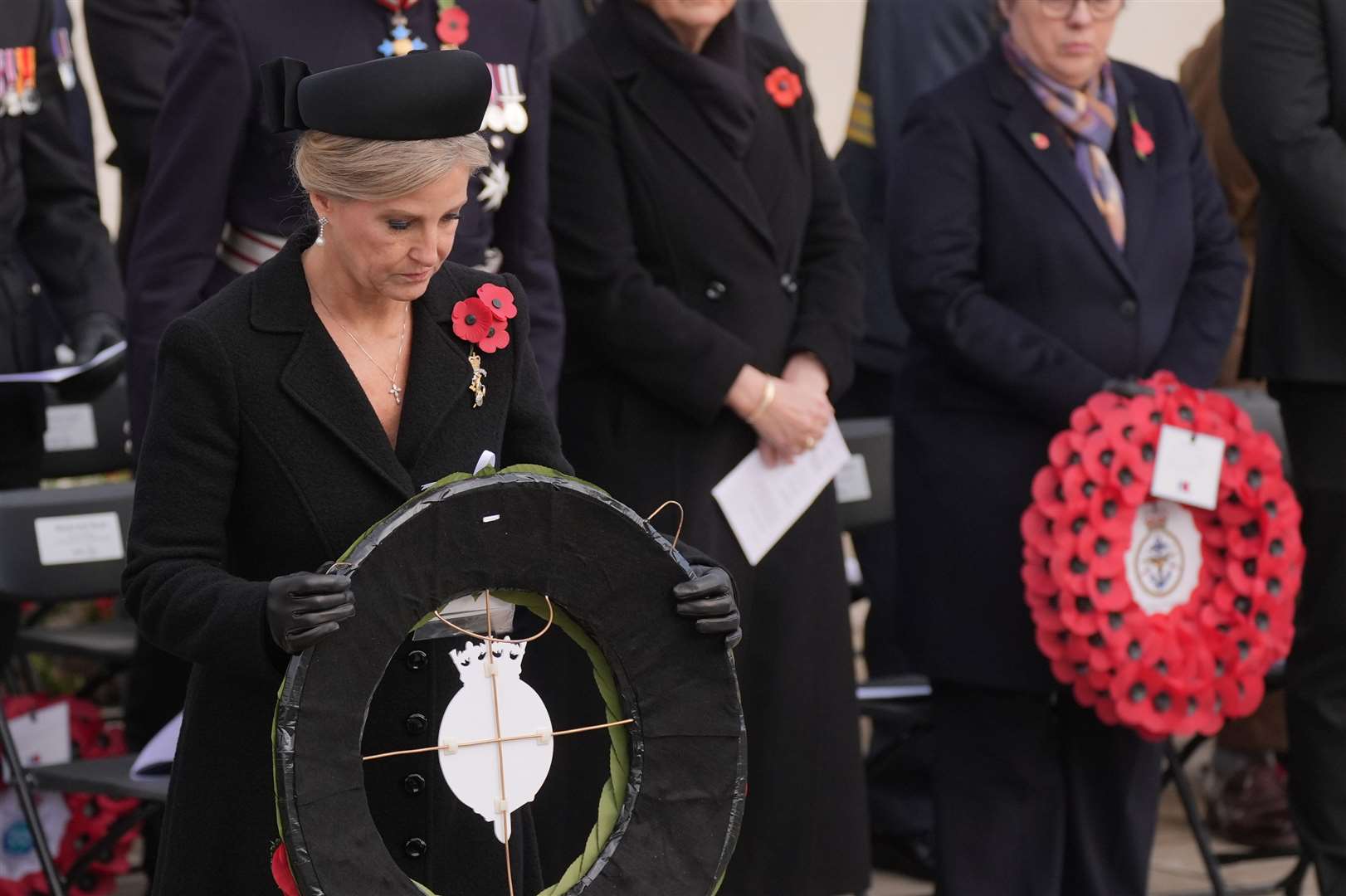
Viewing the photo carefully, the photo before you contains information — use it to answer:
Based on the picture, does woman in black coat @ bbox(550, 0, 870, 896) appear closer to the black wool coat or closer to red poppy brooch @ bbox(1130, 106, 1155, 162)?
red poppy brooch @ bbox(1130, 106, 1155, 162)

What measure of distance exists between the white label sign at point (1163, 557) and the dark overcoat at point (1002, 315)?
25 cm

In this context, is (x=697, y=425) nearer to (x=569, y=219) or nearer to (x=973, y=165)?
(x=569, y=219)

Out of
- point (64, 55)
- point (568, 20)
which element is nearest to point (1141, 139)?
point (568, 20)

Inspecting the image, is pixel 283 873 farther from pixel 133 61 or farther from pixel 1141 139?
pixel 1141 139

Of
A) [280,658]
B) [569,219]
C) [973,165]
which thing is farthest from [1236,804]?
[280,658]

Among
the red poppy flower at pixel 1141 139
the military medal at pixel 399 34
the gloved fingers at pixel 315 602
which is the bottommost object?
the gloved fingers at pixel 315 602

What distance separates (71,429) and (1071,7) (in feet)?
8.57

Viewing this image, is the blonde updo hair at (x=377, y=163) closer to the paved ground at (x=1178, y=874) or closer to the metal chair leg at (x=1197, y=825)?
the metal chair leg at (x=1197, y=825)

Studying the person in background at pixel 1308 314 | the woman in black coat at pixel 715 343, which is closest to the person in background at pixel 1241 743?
the person in background at pixel 1308 314

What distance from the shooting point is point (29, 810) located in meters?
3.78

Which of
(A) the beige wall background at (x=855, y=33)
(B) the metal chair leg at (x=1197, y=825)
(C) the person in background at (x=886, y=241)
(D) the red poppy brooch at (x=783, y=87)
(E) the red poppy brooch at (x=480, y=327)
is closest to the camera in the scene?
(E) the red poppy brooch at (x=480, y=327)

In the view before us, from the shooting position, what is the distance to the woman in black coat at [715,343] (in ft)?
12.7

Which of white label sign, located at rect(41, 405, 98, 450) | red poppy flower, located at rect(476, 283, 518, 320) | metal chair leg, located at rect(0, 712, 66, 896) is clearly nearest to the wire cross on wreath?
red poppy flower, located at rect(476, 283, 518, 320)

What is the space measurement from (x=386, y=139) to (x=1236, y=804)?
3.72 m
